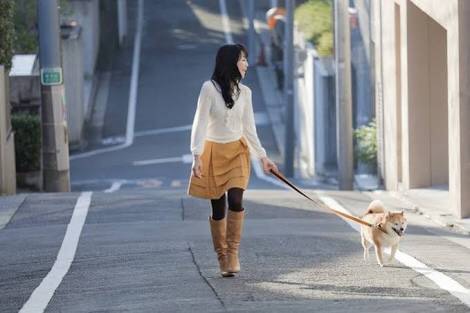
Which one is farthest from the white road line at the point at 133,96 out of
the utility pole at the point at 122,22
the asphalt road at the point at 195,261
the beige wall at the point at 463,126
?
the beige wall at the point at 463,126

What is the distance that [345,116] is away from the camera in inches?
1016

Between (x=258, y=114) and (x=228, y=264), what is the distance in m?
31.7

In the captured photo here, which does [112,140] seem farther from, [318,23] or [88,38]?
[88,38]

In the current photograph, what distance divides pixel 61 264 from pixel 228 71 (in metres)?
2.71

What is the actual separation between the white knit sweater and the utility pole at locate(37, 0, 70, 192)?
1218 cm

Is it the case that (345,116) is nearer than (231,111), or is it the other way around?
(231,111)

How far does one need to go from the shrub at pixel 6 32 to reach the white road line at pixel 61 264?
5.84 m

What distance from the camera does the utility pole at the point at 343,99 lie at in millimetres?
25703

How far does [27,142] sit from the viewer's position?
86.6 feet

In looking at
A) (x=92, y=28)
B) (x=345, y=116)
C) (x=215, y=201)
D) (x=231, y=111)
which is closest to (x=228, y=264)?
(x=215, y=201)

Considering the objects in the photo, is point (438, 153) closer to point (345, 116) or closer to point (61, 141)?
point (345, 116)

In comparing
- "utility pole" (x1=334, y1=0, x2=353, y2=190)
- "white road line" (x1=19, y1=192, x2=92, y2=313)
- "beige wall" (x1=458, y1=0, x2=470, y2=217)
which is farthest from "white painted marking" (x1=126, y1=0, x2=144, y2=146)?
"beige wall" (x1=458, y1=0, x2=470, y2=217)

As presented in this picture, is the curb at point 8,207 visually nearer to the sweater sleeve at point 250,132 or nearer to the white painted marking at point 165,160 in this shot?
the sweater sleeve at point 250,132

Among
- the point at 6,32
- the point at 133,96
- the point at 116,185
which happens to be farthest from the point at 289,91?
the point at 6,32
